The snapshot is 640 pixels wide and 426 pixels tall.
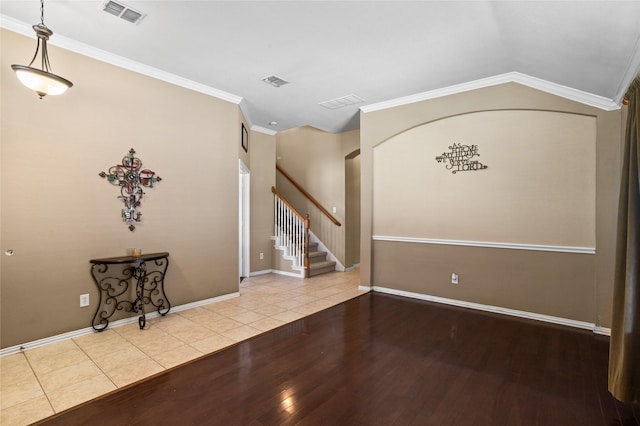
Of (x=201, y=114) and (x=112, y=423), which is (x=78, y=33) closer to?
(x=201, y=114)

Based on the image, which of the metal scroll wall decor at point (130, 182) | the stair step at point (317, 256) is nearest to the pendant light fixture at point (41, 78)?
the metal scroll wall decor at point (130, 182)

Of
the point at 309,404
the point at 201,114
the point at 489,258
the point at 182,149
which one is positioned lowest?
the point at 309,404

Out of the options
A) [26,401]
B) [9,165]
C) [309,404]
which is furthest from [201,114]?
[309,404]

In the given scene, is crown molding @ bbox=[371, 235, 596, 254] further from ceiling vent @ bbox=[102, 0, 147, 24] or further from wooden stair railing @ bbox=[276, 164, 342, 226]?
ceiling vent @ bbox=[102, 0, 147, 24]

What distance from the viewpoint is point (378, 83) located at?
4164mm

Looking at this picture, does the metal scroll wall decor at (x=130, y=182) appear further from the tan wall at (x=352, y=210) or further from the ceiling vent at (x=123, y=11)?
the tan wall at (x=352, y=210)

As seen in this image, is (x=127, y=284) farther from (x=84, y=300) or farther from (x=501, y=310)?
(x=501, y=310)

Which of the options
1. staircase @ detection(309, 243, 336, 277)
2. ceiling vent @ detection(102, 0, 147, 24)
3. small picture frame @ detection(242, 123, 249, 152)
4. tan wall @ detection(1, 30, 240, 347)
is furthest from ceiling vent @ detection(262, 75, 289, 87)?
staircase @ detection(309, 243, 336, 277)

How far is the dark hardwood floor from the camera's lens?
205 centimetres

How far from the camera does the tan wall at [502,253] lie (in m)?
3.42

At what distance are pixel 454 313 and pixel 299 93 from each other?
368 cm

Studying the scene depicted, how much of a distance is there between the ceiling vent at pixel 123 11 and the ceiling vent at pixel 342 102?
268cm

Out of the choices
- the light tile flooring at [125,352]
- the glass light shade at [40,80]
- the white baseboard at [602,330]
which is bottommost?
the light tile flooring at [125,352]

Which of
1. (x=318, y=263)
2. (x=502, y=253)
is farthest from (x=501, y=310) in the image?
(x=318, y=263)
